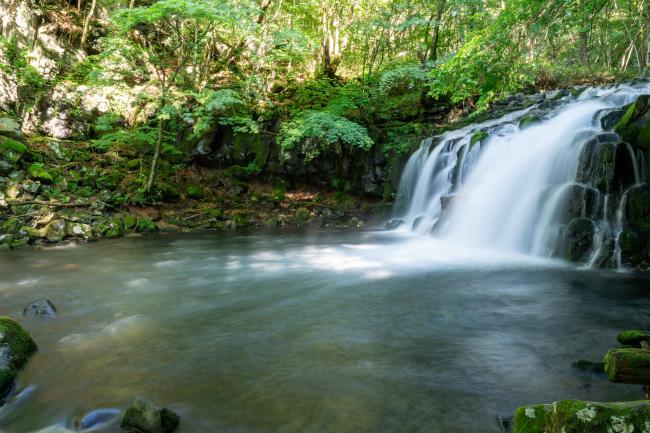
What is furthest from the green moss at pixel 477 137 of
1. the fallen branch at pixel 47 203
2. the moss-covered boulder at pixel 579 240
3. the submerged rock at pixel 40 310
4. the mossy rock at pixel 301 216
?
the fallen branch at pixel 47 203

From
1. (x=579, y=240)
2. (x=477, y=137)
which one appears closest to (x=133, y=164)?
(x=477, y=137)

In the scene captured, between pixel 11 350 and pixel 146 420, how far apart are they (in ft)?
5.67

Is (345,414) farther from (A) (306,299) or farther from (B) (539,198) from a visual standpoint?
(B) (539,198)

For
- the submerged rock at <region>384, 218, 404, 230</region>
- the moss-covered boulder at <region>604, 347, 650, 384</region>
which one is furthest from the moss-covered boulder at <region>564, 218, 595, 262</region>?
the submerged rock at <region>384, 218, 404, 230</region>

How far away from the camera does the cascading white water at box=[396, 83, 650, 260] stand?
7.67 m

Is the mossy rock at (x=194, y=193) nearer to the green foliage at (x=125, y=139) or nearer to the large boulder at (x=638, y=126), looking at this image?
the green foliage at (x=125, y=139)

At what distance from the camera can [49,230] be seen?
9.20 meters

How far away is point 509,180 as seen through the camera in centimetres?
917

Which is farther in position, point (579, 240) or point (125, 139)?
point (125, 139)

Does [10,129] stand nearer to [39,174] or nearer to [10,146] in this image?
[10,146]

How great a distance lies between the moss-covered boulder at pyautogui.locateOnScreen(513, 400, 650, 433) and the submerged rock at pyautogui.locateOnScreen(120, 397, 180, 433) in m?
2.13

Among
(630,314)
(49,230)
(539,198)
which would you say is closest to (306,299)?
(630,314)

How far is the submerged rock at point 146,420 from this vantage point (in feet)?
7.97

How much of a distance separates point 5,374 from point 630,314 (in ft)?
19.8
